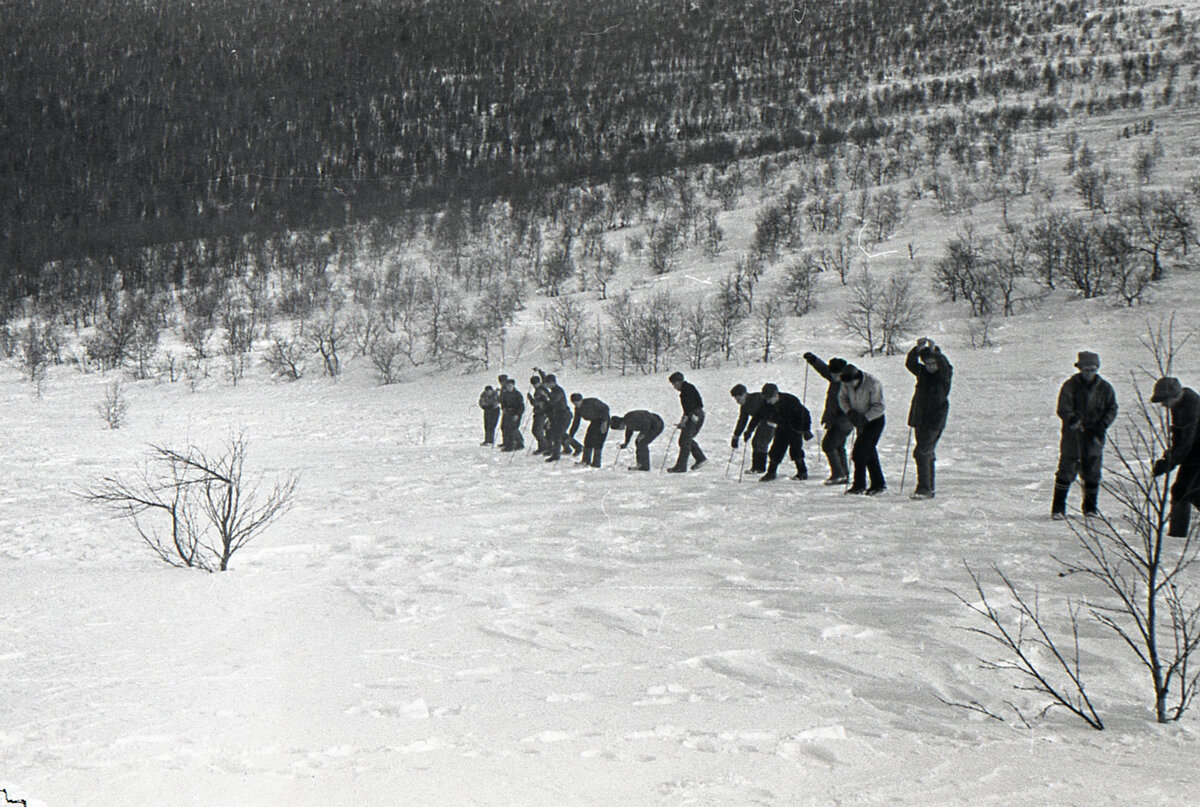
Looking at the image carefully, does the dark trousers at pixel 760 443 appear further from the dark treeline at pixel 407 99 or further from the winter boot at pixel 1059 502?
the dark treeline at pixel 407 99

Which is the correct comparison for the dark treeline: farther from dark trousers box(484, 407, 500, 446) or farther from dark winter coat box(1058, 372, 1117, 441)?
dark winter coat box(1058, 372, 1117, 441)

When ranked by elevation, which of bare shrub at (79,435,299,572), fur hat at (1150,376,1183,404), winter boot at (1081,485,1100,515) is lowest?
bare shrub at (79,435,299,572)

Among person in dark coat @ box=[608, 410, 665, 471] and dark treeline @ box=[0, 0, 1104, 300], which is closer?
person in dark coat @ box=[608, 410, 665, 471]

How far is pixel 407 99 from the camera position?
129500mm

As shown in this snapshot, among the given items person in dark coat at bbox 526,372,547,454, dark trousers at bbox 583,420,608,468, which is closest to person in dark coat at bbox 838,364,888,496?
dark trousers at bbox 583,420,608,468

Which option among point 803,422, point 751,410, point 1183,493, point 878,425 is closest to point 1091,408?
point 1183,493

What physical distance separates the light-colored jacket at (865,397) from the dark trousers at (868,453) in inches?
3.6

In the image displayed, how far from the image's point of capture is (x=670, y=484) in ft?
35.4

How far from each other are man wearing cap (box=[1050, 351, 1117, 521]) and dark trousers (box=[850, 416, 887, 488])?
1950mm

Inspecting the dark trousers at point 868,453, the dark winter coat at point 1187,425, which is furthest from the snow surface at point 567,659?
the dark winter coat at point 1187,425

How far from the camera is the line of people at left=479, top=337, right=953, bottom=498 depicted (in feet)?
27.2

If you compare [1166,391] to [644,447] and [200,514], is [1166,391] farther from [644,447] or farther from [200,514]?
[200,514]

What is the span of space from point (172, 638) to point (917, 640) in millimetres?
4527

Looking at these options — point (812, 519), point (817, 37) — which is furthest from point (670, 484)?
point (817, 37)
